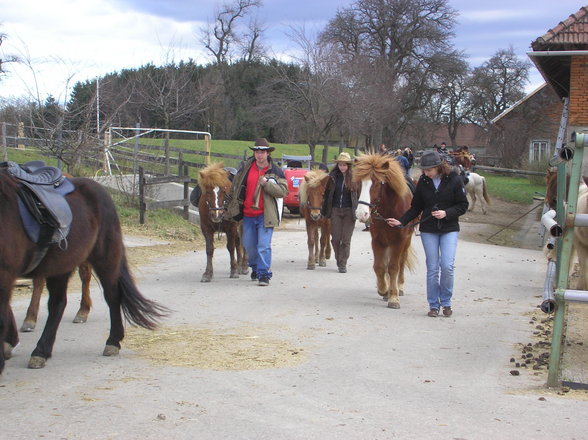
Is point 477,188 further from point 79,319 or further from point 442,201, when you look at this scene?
point 79,319

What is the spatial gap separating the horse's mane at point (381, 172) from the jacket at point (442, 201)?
55cm

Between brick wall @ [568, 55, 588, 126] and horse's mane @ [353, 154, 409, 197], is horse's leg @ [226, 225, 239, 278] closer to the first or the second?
horse's mane @ [353, 154, 409, 197]

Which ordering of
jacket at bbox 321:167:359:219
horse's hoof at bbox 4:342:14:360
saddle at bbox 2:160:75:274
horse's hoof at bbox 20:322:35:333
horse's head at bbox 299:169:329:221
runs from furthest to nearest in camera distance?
horse's head at bbox 299:169:329:221 → jacket at bbox 321:167:359:219 → horse's hoof at bbox 20:322:35:333 → horse's hoof at bbox 4:342:14:360 → saddle at bbox 2:160:75:274

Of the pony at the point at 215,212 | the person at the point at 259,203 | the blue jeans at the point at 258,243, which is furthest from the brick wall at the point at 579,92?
the blue jeans at the point at 258,243

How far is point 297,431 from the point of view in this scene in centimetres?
459

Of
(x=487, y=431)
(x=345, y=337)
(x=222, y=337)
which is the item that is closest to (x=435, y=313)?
(x=345, y=337)

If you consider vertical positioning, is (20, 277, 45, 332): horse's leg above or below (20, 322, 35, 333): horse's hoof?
above

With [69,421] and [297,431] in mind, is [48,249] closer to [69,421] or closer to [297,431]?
[69,421]

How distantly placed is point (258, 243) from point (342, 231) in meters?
2.17

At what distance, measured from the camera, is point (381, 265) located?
32.5 ft

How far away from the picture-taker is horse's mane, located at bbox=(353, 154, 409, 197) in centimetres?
966

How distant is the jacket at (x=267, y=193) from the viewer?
10.7 meters

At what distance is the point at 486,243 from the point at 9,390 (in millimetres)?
15199

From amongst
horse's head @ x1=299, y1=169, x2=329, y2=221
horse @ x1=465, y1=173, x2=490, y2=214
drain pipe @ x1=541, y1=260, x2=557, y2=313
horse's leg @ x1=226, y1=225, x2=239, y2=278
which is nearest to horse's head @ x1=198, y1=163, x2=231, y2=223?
horse's leg @ x1=226, y1=225, x2=239, y2=278
